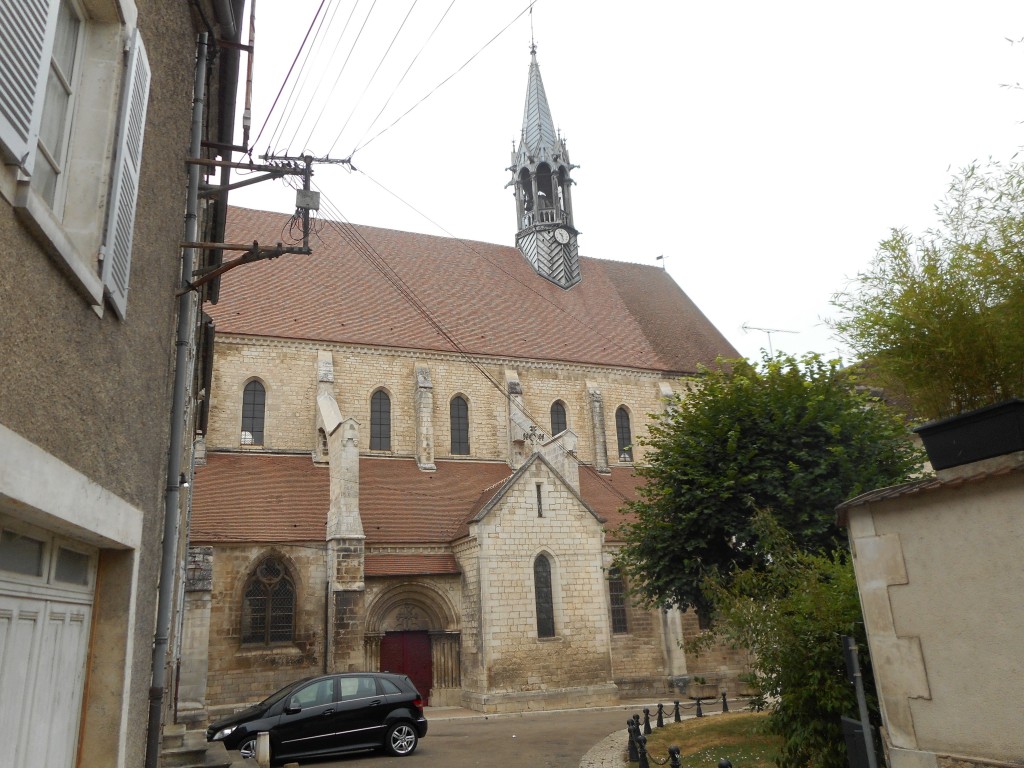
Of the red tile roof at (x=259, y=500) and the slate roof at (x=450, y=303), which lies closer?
the red tile roof at (x=259, y=500)

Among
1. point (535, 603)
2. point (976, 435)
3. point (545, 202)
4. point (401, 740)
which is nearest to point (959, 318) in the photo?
point (976, 435)

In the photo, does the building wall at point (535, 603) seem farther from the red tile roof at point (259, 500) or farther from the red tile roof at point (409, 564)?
the red tile roof at point (259, 500)

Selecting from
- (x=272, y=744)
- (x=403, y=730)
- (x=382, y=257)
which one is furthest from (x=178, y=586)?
(x=382, y=257)

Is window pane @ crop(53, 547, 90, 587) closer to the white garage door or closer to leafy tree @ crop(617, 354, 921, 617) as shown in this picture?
the white garage door

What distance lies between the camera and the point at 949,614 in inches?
212

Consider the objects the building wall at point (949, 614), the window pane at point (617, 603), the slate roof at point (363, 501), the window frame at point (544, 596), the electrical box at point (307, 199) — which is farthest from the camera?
the window pane at point (617, 603)

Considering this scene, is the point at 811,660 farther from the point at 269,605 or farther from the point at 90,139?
the point at 269,605

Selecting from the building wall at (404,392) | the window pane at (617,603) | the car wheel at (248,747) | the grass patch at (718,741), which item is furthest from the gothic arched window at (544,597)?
the car wheel at (248,747)

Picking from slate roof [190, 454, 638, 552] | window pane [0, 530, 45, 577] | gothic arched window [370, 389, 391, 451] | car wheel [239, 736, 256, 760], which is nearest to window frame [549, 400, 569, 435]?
slate roof [190, 454, 638, 552]

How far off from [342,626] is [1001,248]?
1612cm

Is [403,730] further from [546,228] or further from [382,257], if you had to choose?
[546,228]

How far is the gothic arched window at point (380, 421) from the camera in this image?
24.0m

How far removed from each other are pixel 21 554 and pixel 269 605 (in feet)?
53.6

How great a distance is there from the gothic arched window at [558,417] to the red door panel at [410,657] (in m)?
8.71
